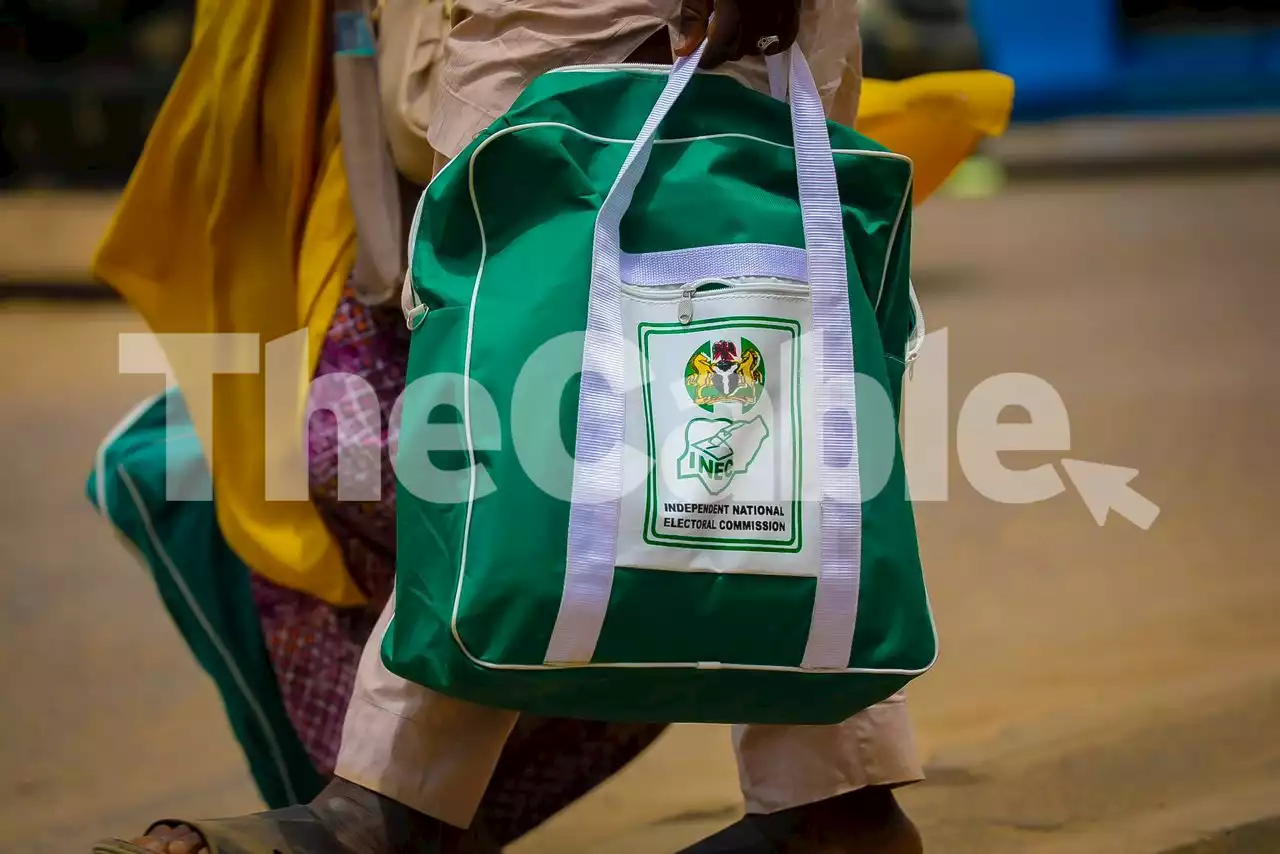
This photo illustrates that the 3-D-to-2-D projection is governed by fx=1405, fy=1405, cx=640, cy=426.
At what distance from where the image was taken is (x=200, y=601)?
132 centimetres

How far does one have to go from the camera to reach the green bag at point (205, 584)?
1315 millimetres

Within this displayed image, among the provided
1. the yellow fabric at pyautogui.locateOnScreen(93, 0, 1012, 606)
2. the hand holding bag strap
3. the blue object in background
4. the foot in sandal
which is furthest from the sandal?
the blue object in background

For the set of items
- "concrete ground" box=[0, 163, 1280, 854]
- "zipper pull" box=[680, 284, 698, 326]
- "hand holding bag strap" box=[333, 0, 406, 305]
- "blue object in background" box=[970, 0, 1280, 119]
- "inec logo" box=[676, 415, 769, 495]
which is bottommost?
"concrete ground" box=[0, 163, 1280, 854]

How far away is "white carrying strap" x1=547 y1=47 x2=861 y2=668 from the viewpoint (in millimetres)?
832

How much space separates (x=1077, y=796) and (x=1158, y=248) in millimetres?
2659

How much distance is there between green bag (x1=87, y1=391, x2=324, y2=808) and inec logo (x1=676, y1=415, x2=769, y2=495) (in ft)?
2.04

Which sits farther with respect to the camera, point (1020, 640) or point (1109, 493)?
point (1109, 493)

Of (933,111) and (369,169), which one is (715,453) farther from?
(933,111)

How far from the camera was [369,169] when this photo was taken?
1.16 meters

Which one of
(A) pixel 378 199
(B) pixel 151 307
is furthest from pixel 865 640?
(B) pixel 151 307

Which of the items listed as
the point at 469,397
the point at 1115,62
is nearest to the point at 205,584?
the point at 469,397

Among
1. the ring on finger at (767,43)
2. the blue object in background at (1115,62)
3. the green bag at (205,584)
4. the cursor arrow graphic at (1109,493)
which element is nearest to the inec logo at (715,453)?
the ring on finger at (767,43)

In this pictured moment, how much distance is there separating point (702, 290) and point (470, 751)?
39 cm

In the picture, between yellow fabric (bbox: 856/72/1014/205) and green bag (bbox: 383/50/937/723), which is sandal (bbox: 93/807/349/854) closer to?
green bag (bbox: 383/50/937/723)
